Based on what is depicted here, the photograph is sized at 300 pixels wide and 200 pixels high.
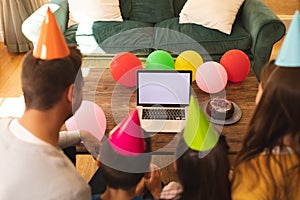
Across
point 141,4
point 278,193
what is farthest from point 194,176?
point 141,4

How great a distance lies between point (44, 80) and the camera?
1234 millimetres

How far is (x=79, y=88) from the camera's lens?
4.53ft

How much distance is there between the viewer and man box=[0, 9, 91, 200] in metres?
1.16

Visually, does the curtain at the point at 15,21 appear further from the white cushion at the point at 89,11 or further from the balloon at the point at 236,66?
the balloon at the point at 236,66

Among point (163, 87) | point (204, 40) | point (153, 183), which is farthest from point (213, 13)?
point (153, 183)

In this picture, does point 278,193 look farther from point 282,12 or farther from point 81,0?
point 282,12

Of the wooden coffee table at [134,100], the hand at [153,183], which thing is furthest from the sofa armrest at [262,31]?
the hand at [153,183]

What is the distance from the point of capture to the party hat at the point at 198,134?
121 cm

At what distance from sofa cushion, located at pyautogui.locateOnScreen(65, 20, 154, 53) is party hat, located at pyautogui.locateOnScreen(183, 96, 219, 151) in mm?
1690

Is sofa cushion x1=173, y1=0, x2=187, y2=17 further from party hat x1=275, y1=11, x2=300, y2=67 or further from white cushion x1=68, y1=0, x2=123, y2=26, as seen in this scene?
party hat x1=275, y1=11, x2=300, y2=67

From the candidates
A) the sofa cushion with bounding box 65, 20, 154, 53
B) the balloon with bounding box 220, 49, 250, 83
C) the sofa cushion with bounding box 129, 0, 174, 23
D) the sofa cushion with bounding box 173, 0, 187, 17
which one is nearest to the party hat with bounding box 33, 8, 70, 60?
the balloon with bounding box 220, 49, 250, 83

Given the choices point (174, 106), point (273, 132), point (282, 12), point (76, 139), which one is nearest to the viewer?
point (273, 132)

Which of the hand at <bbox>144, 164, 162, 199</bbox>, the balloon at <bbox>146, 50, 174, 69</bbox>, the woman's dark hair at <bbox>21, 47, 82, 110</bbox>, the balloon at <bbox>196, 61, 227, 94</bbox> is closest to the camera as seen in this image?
the woman's dark hair at <bbox>21, 47, 82, 110</bbox>

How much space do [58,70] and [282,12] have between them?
3.55 metres
